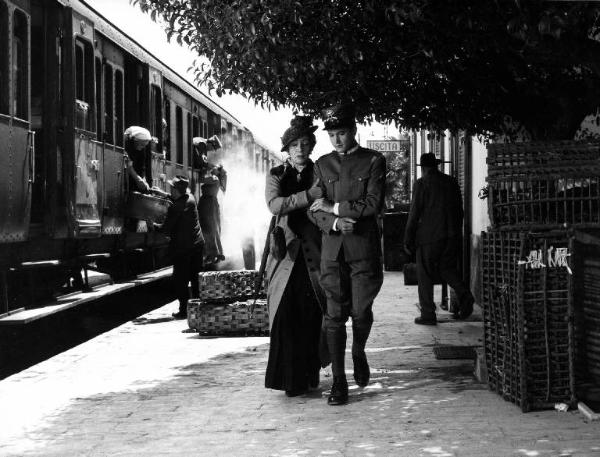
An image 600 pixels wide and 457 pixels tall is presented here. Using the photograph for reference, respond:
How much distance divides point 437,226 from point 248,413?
5.36 meters

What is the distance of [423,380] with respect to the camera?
7.81 meters

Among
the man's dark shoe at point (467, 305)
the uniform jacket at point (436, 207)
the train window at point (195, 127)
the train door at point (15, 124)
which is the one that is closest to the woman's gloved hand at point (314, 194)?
the train door at point (15, 124)

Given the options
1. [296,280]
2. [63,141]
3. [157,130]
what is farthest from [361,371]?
[157,130]

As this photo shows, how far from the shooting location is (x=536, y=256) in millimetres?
6441

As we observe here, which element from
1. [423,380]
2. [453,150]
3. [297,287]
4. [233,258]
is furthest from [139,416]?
[233,258]

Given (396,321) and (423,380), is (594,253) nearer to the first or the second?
(423,380)

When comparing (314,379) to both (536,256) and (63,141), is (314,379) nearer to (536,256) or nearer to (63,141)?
(536,256)

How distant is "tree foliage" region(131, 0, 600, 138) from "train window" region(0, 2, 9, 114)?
113 cm

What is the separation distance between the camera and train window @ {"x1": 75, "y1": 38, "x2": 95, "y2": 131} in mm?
11453

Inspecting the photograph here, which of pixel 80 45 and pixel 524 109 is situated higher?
pixel 80 45

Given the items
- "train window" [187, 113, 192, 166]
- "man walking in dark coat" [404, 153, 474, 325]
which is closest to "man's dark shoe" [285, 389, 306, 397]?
"man walking in dark coat" [404, 153, 474, 325]

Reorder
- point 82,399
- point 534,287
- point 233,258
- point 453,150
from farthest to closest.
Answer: point 233,258
point 453,150
point 82,399
point 534,287

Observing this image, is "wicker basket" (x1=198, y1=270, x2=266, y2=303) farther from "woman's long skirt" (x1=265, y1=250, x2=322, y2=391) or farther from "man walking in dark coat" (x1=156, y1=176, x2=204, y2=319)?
"woman's long skirt" (x1=265, y1=250, x2=322, y2=391)

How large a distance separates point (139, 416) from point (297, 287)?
1408mm
